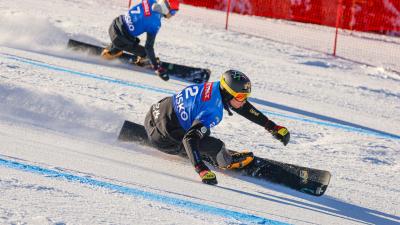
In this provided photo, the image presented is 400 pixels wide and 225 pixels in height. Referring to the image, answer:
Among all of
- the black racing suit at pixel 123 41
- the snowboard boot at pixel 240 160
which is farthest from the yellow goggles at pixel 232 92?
the black racing suit at pixel 123 41

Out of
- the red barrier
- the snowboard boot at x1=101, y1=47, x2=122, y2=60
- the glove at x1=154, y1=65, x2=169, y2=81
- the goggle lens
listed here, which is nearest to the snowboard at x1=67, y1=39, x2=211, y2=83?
the snowboard boot at x1=101, y1=47, x2=122, y2=60

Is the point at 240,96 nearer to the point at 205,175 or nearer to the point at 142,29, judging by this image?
the point at 205,175

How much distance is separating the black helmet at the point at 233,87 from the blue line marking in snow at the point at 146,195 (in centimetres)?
122

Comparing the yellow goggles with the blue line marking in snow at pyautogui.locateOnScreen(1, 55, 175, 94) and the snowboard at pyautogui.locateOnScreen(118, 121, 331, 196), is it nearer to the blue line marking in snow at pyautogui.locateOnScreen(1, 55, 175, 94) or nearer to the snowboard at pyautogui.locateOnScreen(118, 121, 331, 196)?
the snowboard at pyautogui.locateOnScreen(118, 121, 331, 196)

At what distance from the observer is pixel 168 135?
7.14 metres

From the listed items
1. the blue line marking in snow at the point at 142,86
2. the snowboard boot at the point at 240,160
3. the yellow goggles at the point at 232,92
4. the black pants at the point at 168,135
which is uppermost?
the yellow goggles at the point at 232,92

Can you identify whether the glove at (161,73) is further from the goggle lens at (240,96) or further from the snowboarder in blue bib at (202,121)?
the goggle lens at (240,96)

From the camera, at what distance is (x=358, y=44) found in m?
17.8

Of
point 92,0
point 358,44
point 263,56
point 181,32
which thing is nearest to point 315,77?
point 263,56

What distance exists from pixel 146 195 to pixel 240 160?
1403 mm

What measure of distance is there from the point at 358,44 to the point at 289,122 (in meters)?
8.45

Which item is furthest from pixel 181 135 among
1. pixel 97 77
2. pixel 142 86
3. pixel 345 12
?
pixel 345 12

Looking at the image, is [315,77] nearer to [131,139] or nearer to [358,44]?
[358,44]

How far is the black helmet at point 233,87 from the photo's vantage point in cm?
679
